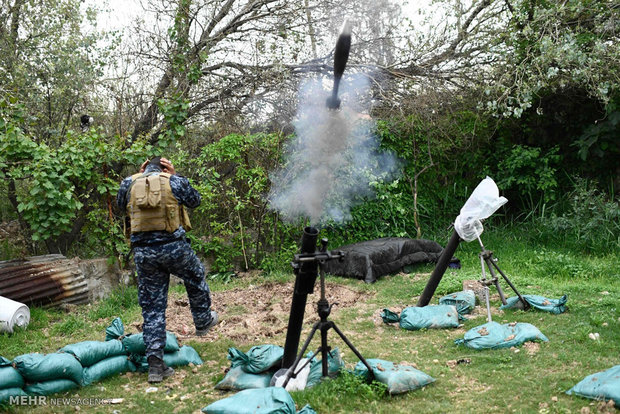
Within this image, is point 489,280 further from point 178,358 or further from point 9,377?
point 9,377

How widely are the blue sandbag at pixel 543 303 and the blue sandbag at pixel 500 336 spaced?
34.0 inches

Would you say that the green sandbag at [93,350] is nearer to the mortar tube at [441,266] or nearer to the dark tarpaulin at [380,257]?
the mortar tube at [441,266]

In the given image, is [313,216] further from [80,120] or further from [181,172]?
[80,120]

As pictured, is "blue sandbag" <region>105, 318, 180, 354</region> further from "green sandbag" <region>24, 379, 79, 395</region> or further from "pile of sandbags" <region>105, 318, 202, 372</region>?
"green sandbag" <region>24, 379, 79, 395</region>

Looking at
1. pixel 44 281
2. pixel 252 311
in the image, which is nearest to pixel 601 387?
pixel 252 311

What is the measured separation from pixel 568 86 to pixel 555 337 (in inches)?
253

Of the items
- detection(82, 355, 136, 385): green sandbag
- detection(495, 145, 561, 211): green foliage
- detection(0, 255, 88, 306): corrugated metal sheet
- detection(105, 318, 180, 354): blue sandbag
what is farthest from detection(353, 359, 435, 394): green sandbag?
detection(495, 145, 561, 211): green foliage

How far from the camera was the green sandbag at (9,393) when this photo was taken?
3639mm

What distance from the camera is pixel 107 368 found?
4.37 m

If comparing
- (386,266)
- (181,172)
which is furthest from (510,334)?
(181,172)

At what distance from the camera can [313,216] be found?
27.0 ft

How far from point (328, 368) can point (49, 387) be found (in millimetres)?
2150

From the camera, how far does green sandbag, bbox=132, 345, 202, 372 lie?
4570 mm

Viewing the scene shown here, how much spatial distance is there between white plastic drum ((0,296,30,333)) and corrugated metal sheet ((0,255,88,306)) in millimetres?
443
